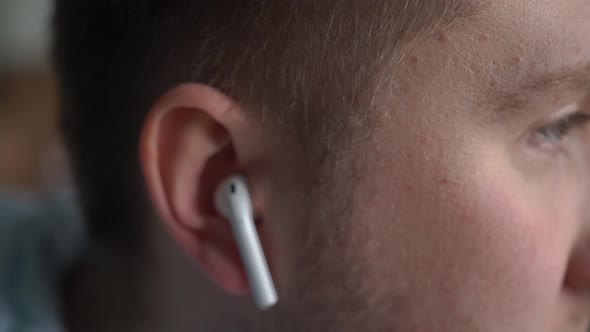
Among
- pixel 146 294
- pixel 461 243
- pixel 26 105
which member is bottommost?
pixel 461 243

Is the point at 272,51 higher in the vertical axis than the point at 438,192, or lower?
higher

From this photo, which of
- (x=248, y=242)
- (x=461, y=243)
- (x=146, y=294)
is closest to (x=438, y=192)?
(x=461, y=243)

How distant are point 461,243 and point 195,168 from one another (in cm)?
26

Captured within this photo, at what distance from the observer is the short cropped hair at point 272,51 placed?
602 mm

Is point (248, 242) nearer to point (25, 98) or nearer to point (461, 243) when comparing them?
point (461, 243)

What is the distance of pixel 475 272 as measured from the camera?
0.63 metres

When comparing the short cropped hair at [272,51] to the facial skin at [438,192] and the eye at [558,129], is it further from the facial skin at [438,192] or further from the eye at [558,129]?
the eye at [558,129]

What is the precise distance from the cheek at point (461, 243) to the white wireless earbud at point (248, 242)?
0.31ft

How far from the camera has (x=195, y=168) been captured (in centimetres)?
67

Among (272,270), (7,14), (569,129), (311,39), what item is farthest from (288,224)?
(7,14)

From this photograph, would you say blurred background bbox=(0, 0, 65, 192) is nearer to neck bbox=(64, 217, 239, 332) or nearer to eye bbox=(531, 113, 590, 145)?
neck bbox=(64, 217, 239, 332)

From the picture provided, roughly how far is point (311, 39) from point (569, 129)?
10.1 inches

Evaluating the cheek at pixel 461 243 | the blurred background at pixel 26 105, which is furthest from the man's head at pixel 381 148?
the blurred background at pixel 26 105

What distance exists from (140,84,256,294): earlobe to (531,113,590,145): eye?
282mm
